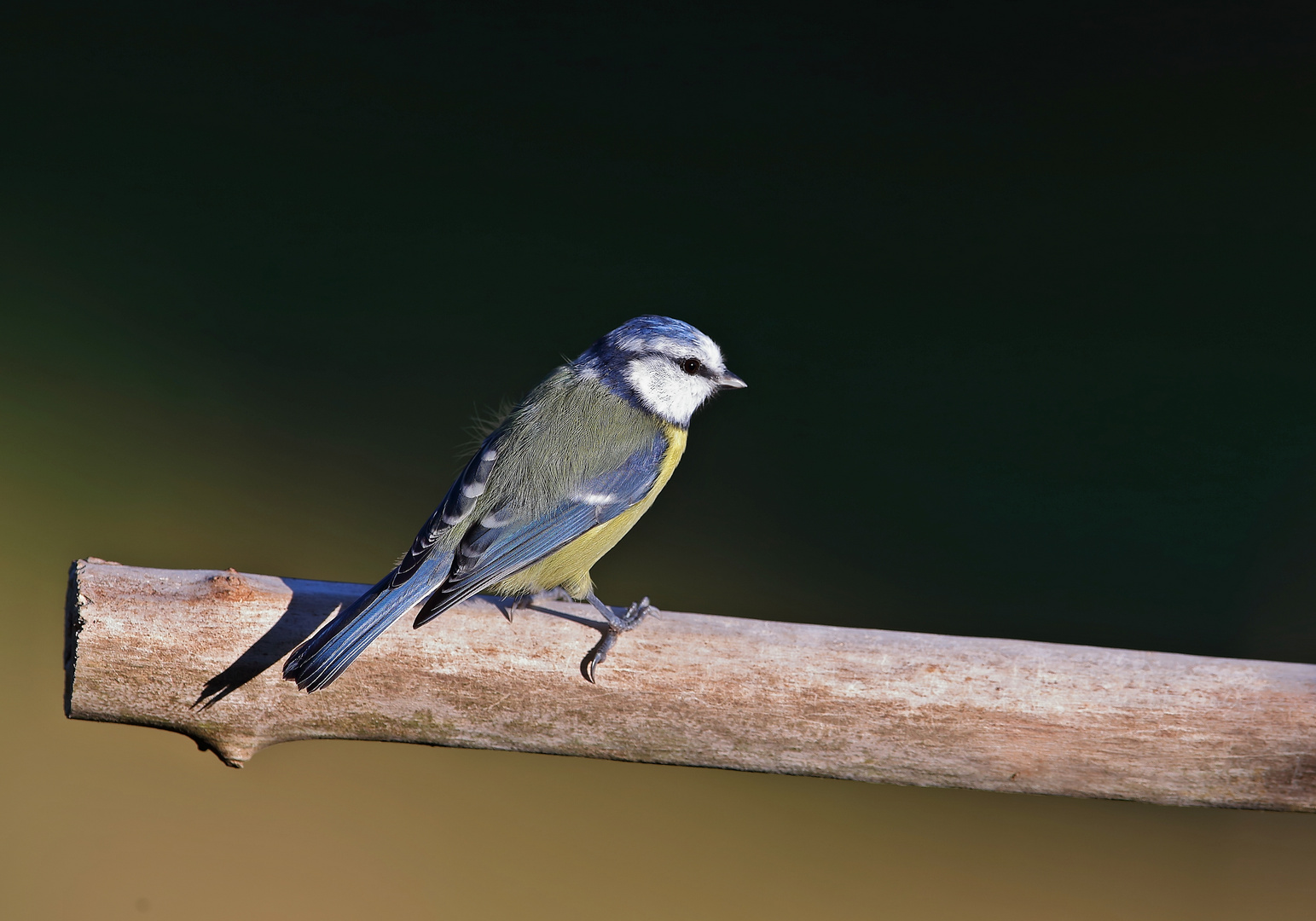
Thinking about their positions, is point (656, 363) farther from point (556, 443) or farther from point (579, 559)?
point (579, 559)

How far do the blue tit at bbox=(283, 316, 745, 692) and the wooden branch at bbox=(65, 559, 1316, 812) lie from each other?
9 centimetres

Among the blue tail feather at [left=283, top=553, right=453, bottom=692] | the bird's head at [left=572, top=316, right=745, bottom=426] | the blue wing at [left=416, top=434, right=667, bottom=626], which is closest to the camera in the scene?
the blue tail feather at [left=283, top=553, right=453, bottom=692]

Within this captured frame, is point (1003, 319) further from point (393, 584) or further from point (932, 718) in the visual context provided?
point (393, 584)

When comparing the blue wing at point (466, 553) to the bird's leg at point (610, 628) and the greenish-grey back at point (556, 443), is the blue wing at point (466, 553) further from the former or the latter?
the bird's leg at point (610, 628)

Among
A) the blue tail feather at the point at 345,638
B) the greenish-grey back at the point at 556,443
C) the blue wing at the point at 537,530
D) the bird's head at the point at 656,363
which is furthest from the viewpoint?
the bird's head at the point at 656,363

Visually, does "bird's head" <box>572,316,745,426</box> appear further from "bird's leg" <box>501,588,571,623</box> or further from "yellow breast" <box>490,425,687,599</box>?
"bird's leg" <box>501,588,571,623</box>

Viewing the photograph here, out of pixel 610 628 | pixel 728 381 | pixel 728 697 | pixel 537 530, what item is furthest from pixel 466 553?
pixel 728 381

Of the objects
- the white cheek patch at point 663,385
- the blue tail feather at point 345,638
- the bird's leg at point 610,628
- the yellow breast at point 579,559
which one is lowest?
the blue tail feather at point 345,638

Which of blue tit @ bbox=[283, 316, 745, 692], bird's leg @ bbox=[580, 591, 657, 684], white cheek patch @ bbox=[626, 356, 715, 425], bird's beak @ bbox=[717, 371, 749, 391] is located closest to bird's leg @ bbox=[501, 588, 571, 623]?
blue tit @ bbox=[283, 316, 745, 692]

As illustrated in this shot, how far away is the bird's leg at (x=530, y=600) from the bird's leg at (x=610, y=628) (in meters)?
0.12

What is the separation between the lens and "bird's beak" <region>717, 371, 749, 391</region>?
4.99 ft

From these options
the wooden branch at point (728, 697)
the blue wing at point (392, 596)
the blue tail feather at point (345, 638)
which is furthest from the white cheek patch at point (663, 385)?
the blue tail feather at point (345, 638)

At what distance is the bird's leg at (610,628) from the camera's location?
1238 mm

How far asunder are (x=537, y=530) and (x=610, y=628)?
17 centimetres
